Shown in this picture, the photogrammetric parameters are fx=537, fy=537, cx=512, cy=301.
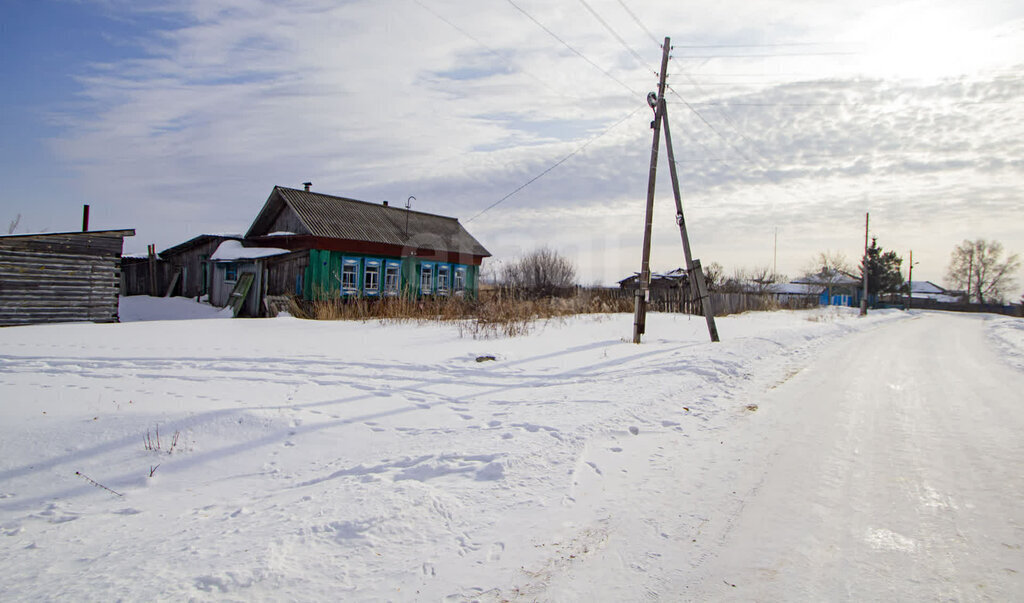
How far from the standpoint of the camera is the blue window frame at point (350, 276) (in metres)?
23.8

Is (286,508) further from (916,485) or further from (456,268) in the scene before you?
(456,268)

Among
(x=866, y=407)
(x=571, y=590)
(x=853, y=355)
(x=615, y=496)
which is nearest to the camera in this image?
(x=571, y=590)

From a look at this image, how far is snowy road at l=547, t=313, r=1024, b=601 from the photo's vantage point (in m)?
2.63

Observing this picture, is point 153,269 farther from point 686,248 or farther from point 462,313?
point 686,248

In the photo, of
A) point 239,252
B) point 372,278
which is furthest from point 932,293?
point 239,252

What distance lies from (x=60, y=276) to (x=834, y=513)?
20.4 m

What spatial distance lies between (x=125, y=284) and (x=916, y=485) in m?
35.6

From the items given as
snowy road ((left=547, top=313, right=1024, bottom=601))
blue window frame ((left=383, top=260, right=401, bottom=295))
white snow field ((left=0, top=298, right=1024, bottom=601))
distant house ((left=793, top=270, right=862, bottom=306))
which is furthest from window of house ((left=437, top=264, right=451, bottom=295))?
distant house ((left=793, top=270, right=862, bottom=306))

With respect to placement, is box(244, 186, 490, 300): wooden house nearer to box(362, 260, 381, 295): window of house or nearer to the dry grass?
box(362, 260, 381, 295): window of house

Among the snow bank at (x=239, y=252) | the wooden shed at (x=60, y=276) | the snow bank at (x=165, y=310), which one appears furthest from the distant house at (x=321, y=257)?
the wooden shed at (x=60, y=276)

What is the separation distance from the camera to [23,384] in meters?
6.25

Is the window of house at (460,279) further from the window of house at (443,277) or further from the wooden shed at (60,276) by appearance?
the wooden shed at (60,276)

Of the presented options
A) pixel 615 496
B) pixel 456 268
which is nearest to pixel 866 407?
pixel 615 496

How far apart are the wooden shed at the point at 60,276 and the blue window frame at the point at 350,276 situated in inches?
313
